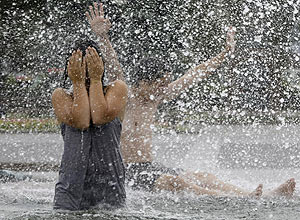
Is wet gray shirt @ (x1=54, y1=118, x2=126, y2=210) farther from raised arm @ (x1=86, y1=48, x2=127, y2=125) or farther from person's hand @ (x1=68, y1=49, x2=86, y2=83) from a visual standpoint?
person's hand @ (x1=68, y1=49, x2=86, y2=83)

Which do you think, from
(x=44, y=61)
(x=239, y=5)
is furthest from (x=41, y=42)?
(x=239, y=5)

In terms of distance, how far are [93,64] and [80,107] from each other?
9.9 inches

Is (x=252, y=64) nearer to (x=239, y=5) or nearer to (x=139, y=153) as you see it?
(x=239, y=5)

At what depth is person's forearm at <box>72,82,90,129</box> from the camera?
323 centimetres

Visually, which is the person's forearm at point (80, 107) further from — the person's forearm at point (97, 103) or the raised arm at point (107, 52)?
the raised arm at point (107, 52)

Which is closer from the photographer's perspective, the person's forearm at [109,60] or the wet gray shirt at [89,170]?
the wet gray shirt at [89,170]

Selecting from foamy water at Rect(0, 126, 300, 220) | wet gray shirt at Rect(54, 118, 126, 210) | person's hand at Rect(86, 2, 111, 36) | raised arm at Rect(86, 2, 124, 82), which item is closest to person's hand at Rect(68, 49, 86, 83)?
wet gray shirt at Rect(54, 118, 126, 210)

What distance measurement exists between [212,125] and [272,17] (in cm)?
553

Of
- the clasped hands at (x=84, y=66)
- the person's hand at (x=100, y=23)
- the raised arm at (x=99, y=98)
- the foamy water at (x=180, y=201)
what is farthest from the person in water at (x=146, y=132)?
the clasped hands at (x=84, y=66)

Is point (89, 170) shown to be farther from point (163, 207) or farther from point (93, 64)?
point (163, 207)

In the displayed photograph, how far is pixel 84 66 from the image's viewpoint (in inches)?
129

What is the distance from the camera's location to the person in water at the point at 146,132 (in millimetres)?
4727

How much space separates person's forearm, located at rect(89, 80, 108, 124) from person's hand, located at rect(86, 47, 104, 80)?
0.12ft

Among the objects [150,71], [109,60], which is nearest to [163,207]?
[150,71]
